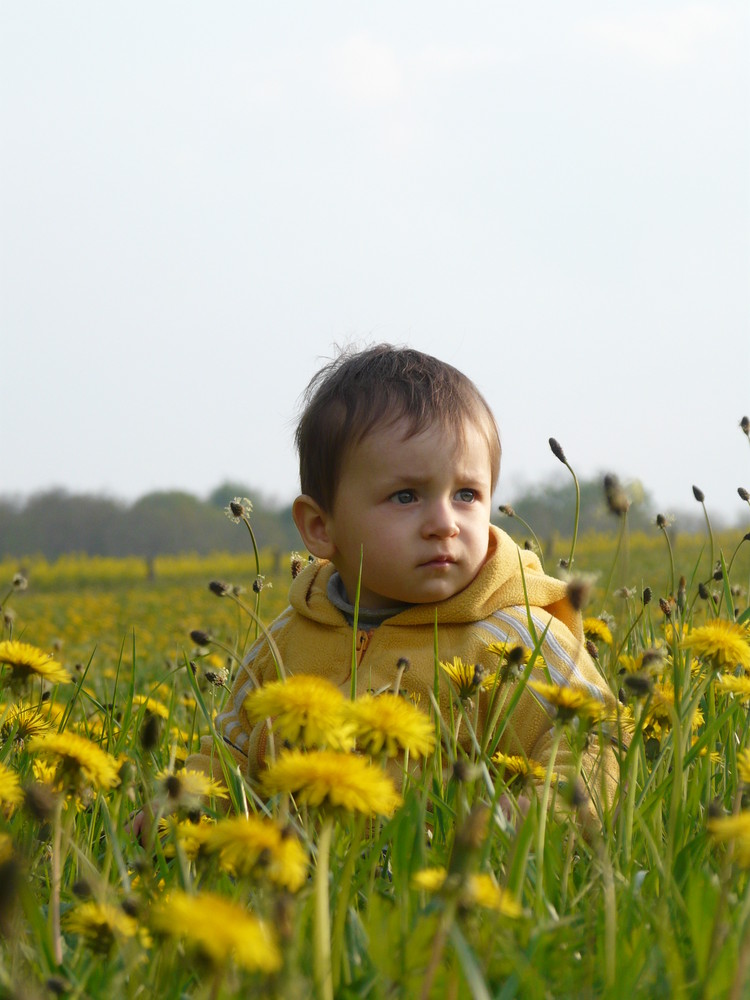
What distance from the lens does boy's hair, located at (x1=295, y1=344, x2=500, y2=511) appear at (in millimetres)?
2295

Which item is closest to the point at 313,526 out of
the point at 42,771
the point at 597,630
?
the point at 597,630

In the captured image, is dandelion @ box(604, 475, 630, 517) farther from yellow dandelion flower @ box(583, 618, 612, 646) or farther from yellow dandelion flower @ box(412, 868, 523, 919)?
yellow dandelion flower @ box(583, 618, 612, 646)

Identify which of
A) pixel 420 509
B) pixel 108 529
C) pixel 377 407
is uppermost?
pixel 377 407

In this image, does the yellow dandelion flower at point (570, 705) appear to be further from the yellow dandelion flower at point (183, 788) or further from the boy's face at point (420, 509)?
the boy's face at point (420, 509)

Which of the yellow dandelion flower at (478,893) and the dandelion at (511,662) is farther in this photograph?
the dandelion at (511,662)

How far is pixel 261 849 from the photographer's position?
36.1 inches

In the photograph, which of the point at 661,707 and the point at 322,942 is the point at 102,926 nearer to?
the point at 322,942

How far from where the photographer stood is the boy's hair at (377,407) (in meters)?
2.29

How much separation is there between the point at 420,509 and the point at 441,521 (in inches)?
2.3

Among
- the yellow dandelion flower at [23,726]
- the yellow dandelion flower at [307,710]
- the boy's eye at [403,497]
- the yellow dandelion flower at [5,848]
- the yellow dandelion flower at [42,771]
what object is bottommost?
the yellow dandelion flower at [42,771]

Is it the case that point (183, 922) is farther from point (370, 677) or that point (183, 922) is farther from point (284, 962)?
point (370, 677)

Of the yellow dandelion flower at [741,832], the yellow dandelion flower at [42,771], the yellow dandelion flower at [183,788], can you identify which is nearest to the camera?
the yellow dandelion flower at [741,832]

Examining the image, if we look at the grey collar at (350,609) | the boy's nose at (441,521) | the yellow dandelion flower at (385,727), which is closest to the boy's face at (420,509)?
the boy's nose at (441,521)

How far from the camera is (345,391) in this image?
241 centimetres
